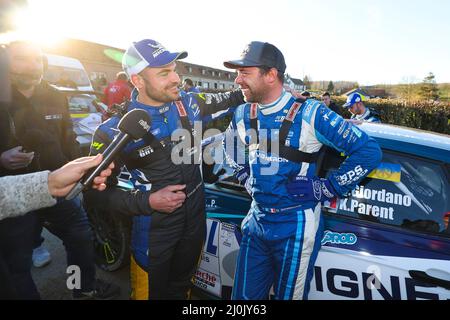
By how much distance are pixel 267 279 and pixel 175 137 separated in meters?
1.04

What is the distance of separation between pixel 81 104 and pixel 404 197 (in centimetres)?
706

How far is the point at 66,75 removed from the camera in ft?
34.4

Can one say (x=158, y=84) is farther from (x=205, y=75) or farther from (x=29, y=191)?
(x=205, y=75)

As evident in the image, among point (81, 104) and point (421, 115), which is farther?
point (421, 115)

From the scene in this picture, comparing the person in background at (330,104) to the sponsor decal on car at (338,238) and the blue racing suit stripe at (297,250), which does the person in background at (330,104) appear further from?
the blue racing suit stripe at (297,250)

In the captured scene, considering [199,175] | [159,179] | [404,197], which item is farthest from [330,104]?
[159,179]

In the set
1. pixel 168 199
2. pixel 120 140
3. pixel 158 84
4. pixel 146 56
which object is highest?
pixel 146 56

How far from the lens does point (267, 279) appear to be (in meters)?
1.88

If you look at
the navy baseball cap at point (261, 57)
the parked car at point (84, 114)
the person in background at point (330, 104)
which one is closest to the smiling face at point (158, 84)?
the navy baseball cap at point (261, 57)

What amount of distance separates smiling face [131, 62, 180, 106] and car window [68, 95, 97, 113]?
565cm

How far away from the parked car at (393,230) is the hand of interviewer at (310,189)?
0.80ft

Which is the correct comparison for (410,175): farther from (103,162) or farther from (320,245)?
(103,162)

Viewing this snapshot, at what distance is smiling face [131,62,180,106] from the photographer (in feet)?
6.43
